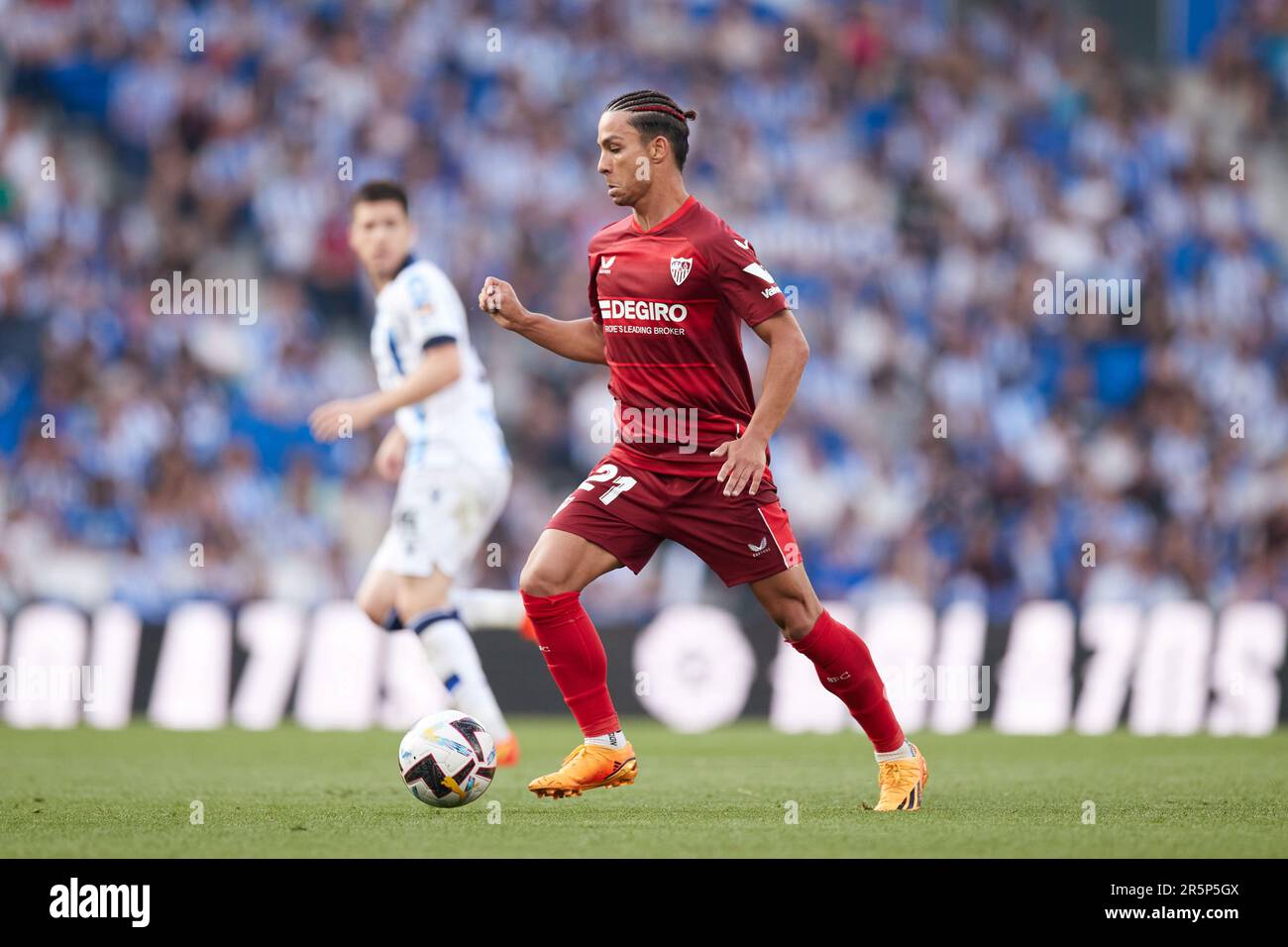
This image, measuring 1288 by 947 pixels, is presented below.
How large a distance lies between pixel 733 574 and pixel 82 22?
12401 mm

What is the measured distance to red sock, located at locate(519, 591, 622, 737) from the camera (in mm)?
6145

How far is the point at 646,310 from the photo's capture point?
607 cm

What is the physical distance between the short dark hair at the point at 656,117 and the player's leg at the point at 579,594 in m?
1.21

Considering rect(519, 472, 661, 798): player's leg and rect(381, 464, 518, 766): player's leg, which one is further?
rect(381, 464, 518, 766): player's leg

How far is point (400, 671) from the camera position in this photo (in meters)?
11.4

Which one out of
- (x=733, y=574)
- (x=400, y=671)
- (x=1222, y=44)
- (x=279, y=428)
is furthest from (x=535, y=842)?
(x=1222, y=44)

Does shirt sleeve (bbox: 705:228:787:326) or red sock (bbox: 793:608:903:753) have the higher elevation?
shirt sleeve (bbox: 705:228:787:326)

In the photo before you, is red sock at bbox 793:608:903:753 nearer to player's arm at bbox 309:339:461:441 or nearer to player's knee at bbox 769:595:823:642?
player's knee at bbox 769:595:823:642

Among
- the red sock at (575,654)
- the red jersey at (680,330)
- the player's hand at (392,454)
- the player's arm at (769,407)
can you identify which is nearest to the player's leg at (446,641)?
the player's hand at (392,454)

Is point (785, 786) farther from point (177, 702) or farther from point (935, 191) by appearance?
point (935, 191)

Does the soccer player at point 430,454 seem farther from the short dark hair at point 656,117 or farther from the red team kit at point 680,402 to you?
the short dark hair at point 656,117

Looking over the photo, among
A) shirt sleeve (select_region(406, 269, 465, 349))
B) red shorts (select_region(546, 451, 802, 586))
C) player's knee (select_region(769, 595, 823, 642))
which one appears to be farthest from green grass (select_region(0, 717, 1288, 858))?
shirt sleeve (select_region(406, 269, 465, 349))

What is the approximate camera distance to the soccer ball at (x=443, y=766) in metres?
6.05

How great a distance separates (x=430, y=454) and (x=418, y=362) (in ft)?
1.39
